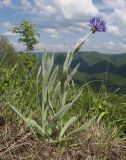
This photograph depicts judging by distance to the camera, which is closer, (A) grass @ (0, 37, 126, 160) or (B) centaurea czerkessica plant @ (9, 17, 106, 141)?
(A) grass @ (0, 37, 126, 160)

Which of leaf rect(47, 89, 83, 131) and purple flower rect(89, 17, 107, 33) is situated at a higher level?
purple flower rect(89, 17, 107, 33)

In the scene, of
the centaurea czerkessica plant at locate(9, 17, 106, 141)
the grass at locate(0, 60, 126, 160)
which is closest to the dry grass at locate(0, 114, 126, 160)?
the grass at locate(0, 60, 126, 160)

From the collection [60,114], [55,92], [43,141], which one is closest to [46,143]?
[43,141]

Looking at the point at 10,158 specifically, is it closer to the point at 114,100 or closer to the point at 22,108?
the point at 22,108

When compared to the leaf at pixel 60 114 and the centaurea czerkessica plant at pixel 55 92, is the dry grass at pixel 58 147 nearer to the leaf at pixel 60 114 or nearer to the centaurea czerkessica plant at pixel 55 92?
the centaurea czerkessica plant at pixel 55 92

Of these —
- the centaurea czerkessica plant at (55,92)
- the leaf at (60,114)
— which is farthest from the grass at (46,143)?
the leaf at (60,114)

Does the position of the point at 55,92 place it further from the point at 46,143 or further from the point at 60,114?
the point at 46,143

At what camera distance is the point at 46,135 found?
451 cm

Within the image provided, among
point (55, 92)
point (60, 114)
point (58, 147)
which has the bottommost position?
point (58, 147)

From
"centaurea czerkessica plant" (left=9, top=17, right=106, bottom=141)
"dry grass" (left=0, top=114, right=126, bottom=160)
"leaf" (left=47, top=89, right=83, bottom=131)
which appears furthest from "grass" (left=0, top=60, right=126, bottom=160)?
"leaf" (left=47, top=89, right=83, bottom=131)

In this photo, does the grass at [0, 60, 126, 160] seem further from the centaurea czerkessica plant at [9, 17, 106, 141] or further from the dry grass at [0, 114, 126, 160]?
the centaurea czerkessica plant at [9, 17, 106, 141]

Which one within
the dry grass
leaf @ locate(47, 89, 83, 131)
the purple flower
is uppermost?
the purple flower

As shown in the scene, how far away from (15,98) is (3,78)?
0.94 meters

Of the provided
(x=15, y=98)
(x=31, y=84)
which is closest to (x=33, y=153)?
(x=15, y=98)
